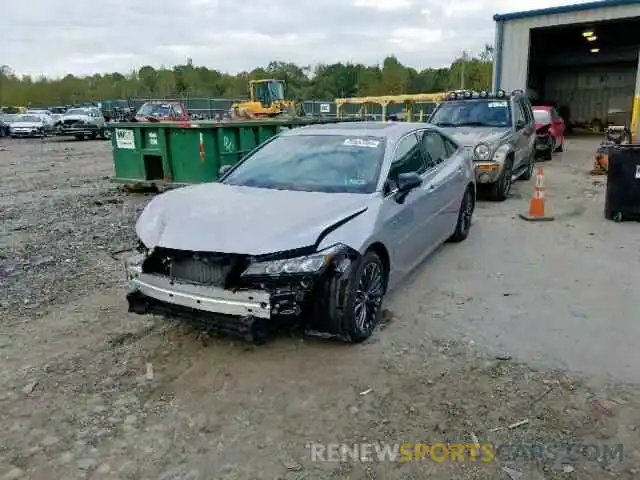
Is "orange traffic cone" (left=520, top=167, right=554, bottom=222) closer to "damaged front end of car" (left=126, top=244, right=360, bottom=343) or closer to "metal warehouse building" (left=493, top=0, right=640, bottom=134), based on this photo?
"damaged front end of car" (left=126, top=244, right=360, bottom=343)

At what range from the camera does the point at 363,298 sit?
3.95 meters

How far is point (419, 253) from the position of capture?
5.12 meters

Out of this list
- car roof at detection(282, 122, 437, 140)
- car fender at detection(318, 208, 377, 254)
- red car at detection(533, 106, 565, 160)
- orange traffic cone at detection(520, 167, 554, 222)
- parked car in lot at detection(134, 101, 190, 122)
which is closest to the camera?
car fender at detection(318, 208, 377, 254)

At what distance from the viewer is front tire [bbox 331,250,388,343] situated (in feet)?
12.2

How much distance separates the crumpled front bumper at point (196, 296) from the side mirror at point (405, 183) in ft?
5.54

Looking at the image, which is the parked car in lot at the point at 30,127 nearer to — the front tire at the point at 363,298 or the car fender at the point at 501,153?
the car fender at the point at 501,153

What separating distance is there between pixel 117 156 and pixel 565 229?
7789 millimetres

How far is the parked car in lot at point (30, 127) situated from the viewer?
2919 centimetres

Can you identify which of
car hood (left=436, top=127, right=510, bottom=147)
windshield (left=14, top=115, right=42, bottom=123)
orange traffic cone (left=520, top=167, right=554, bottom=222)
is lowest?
orange traffic cone (left=520, top=167, right=554, bottom=222)

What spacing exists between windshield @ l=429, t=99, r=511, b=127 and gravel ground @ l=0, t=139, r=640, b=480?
15.9ft

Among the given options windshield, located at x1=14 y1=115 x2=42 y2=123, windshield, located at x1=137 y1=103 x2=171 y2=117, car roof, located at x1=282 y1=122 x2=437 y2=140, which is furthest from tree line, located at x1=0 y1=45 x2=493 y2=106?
car roof, located at x1=282 y1=122 x2=437 y2=140

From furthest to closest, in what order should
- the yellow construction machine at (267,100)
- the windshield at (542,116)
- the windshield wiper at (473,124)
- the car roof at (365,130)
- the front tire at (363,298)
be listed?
the yellow construction machine at (267,100) → the windshield at (542,116) → the windshield wiper at (473,124) → the car roof at (365,130) → the front tire at (363,298)

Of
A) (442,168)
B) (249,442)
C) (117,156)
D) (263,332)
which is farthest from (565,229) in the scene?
(117,156)

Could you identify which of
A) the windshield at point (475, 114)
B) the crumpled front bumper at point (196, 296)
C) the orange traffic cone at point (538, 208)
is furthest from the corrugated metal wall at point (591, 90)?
the crumpled front bumper at point (196, 296)
